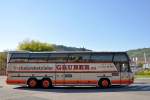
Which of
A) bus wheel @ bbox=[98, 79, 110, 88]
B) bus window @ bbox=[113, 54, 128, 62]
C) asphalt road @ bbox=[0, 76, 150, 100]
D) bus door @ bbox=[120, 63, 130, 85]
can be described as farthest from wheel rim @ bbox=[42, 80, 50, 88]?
bus door @ bbox=[120, 63, 130, 85]

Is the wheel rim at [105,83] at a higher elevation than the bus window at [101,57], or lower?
lower

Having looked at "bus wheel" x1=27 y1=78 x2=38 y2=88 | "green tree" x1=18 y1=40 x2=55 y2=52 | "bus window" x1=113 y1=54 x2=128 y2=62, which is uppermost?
"green tree" x1=18 y1=40 x2=55 y2=52

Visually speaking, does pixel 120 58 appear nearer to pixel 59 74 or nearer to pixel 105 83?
pixel 105 83

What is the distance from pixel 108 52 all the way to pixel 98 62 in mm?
1176

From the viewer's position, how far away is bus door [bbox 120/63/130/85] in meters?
25.3

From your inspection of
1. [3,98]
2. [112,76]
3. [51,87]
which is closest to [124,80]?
[112,76]

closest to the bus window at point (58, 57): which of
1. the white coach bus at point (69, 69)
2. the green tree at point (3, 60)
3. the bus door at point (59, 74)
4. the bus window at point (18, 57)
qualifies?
the white coach bus at point (69, 69)

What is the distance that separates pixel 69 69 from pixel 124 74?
4604 millimetres

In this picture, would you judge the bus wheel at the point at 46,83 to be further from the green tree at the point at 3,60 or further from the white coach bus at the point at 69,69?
the green tree at the point at 3,60

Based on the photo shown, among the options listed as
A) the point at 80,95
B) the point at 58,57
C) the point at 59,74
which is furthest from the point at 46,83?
the point at 80,95

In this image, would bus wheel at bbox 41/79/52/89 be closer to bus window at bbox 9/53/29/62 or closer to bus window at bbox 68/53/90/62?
bus window at bbox 9/53/29/62

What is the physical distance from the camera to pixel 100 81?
25.7 metres

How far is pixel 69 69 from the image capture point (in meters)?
25.9

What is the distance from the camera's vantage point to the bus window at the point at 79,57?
25.7 meters
